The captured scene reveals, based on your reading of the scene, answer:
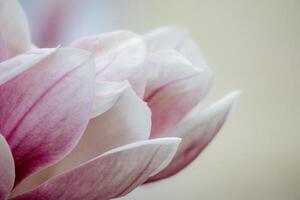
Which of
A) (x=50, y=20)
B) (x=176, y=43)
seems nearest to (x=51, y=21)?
(x=50, y=20)

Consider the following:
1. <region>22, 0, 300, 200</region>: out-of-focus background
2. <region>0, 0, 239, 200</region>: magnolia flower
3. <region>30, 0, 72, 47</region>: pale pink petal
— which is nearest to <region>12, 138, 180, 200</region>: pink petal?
<region>0, 0, 239, 200</region>: magnolia flower

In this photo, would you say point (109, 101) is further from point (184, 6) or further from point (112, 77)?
point (184, 6)

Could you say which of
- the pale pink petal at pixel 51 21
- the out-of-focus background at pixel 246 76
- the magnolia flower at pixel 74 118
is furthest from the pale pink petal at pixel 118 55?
the out-of-focus background at pixel 246 76

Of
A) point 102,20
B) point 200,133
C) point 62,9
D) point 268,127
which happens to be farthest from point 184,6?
point 200,133

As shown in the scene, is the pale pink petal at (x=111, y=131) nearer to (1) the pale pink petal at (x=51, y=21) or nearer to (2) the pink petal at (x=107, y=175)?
(2) the pink petal at (x=107, y=175)

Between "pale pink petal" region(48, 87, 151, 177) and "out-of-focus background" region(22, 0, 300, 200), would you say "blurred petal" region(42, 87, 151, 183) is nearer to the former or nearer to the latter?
"pale pink petal" region(48, 87, 151, 177)

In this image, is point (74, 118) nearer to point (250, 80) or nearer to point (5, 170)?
point (5, 170)
